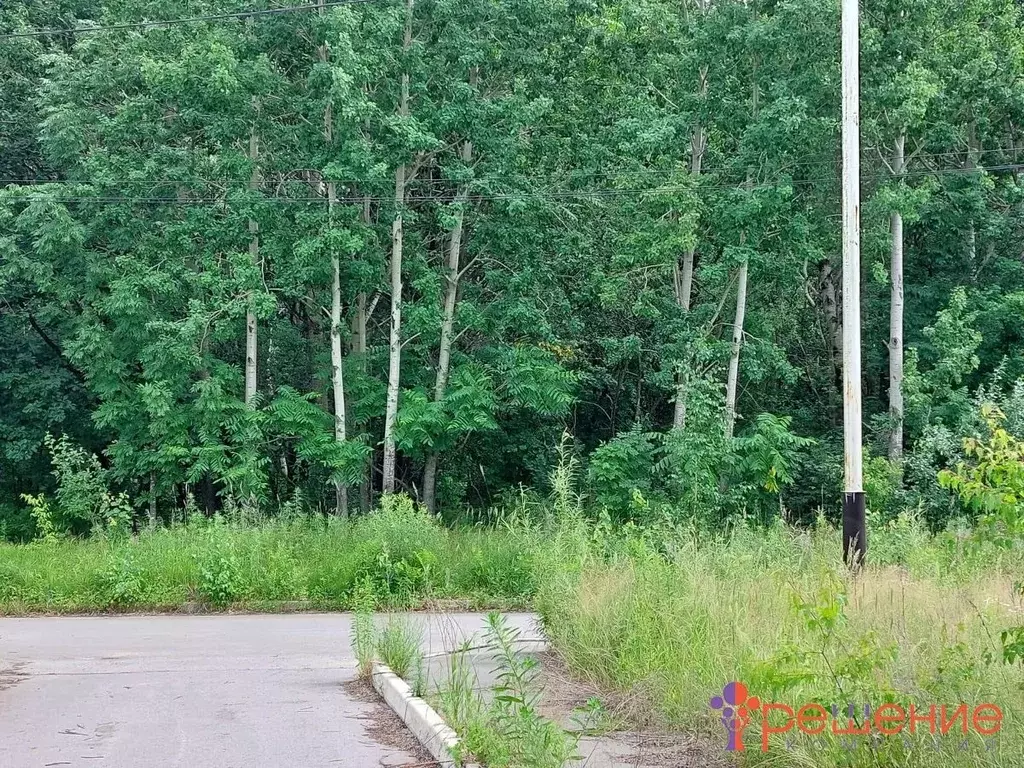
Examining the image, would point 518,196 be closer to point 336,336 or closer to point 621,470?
point 336,336

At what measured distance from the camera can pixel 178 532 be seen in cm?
1908

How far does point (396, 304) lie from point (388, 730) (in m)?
21.3

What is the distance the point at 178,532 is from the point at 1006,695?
52.7 feet

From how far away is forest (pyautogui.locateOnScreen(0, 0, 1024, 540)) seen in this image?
27.0 metres

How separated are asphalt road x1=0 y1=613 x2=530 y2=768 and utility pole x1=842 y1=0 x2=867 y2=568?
185 inches

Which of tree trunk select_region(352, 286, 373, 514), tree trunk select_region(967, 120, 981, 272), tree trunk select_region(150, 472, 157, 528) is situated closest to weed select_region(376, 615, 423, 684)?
tree trunk select_region(352, 286, 373, 514)

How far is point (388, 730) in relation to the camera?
26.2 ft

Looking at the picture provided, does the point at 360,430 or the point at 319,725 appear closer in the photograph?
the point at 319,725

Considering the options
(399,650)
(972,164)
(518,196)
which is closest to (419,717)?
(399,650)

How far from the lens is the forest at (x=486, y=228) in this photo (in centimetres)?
2695

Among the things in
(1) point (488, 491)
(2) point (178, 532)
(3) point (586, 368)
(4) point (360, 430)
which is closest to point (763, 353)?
(3) point (586, 368)

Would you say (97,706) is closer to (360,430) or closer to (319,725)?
(319,725)

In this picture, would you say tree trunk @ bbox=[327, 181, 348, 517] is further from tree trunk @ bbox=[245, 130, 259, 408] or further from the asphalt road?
the asphalt road

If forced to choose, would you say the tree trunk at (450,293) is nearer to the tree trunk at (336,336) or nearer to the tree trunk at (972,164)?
the tree trunk at (336,336)
